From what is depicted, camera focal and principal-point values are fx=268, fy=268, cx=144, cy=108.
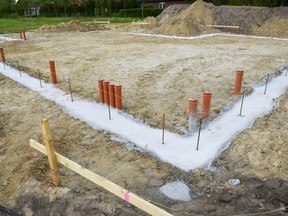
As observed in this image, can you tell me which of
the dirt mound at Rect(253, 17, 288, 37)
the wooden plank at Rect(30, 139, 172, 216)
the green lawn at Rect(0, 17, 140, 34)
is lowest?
the green lawn at Rect(0, 17, 140, 34)

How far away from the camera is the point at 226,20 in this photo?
22.9 meters

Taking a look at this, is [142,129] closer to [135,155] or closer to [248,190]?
[135,155]

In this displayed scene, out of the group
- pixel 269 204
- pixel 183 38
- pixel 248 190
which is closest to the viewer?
pixel 269 204

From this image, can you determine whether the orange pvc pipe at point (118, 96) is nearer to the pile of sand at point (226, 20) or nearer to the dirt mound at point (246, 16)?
the pile of sand at point (226, 20)

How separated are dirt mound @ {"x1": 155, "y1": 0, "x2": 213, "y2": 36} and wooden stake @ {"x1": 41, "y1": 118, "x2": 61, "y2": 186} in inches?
709

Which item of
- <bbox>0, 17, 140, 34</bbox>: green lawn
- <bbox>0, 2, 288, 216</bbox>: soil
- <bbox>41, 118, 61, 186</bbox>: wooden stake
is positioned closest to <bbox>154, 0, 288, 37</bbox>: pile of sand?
<bbox>0, 2, 288, 216</bbox>: soil

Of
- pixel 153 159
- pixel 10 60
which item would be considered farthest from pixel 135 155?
pixel 10 60

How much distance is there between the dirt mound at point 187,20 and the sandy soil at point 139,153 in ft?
30.6

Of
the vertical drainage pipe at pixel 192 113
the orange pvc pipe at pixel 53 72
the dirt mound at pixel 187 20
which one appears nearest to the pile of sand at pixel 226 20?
the dirt mound at pixel 187 20

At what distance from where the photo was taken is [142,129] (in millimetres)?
6418

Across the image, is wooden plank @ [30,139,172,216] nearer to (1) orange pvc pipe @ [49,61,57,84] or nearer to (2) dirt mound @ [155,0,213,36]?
(1) orange pvc pipe @ [49,61,57,84]

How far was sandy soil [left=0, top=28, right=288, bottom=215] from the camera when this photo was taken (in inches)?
167

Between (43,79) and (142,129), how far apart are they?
5.64 meters

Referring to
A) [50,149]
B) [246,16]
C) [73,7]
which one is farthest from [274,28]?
[73,7]
